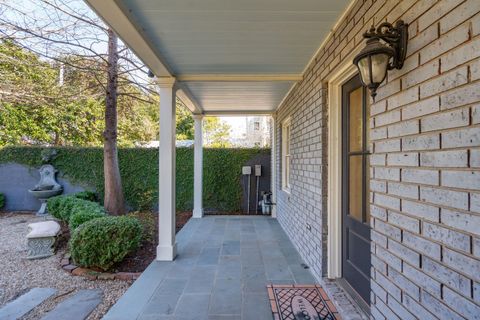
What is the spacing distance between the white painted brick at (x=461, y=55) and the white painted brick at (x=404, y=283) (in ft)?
3.39

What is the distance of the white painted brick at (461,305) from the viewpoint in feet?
A: 3.15

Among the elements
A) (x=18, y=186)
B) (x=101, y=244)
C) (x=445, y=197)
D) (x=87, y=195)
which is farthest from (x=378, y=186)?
(x=18, y=186)

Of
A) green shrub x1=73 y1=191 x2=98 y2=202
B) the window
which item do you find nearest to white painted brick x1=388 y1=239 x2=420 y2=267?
the window

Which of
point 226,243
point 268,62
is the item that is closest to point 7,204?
point 226,243

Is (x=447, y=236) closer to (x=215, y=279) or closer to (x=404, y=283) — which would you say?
(x=404, y=283)

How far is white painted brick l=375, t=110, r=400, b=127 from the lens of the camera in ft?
4.75

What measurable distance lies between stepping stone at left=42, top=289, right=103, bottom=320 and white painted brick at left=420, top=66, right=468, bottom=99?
304cm

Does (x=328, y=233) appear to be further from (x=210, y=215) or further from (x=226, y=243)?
(x=210, y=215)

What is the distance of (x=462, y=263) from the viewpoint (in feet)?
3.30

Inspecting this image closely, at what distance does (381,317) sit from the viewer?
5.18ft

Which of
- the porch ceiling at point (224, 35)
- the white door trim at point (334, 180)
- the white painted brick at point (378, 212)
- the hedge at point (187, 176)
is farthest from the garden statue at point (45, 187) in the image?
the white painted brick at point (378, 212)

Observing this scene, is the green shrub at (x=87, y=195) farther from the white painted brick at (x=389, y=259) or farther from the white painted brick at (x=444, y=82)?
the white painted brick at (x=444, y=82)

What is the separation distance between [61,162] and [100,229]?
5.36 m

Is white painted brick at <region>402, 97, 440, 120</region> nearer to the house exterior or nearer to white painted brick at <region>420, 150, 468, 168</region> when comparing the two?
the house exterior
